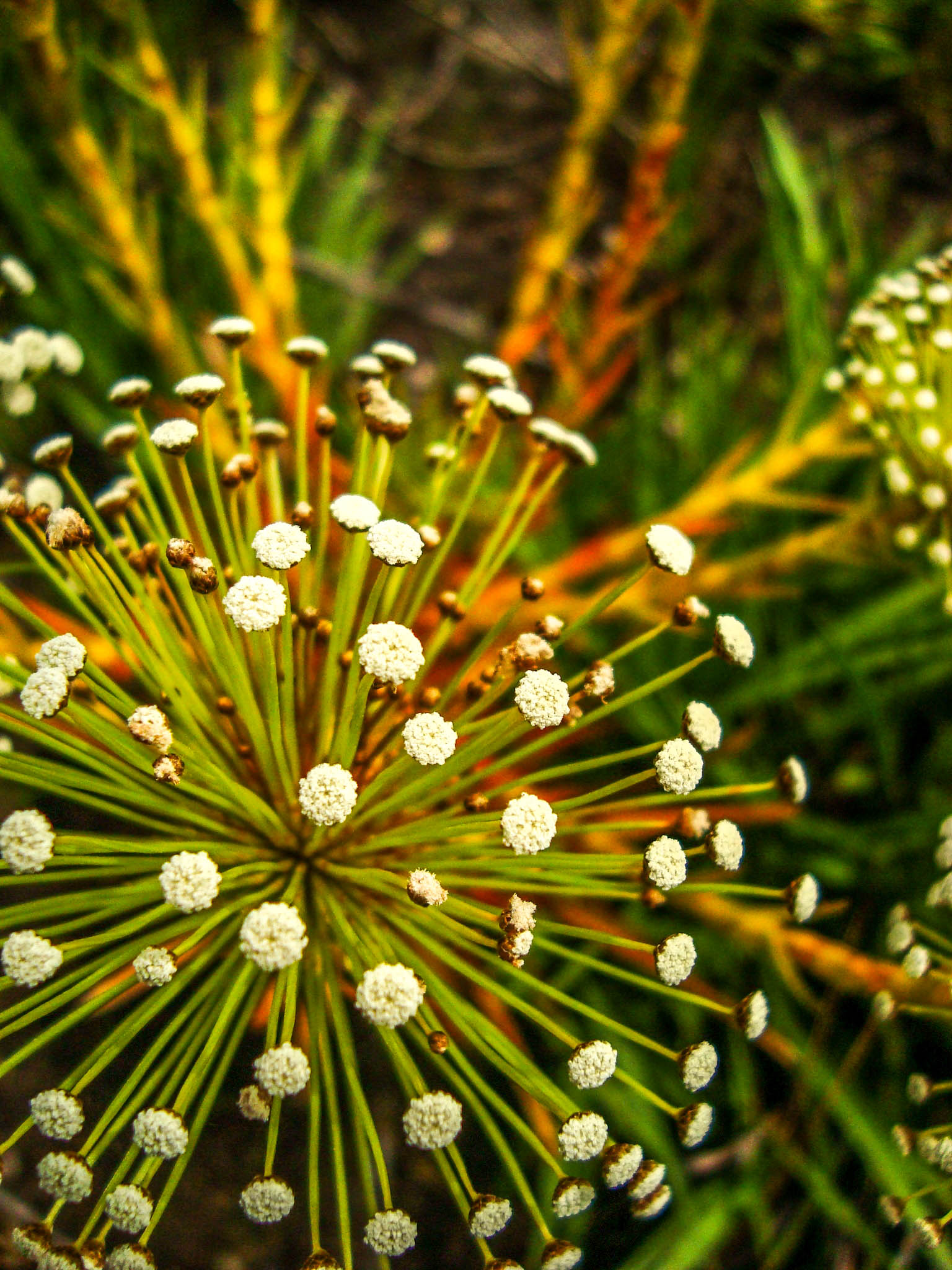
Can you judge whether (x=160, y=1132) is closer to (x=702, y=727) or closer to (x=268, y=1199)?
(x=268, y=1199)

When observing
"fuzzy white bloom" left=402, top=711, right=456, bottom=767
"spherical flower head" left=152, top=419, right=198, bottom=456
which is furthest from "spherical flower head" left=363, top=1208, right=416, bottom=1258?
"spherical flower head" left=152, top=419, right=198, bottom=456

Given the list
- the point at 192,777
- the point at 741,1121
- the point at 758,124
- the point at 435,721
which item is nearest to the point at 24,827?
the point at 192,777

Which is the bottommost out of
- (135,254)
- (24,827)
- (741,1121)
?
(741,1121)

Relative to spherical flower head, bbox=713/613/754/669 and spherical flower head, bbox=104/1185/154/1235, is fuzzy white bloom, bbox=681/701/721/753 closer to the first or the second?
spherical flower head, bbox=713/613/754/669

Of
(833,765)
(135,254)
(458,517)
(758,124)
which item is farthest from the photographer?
(758,124)

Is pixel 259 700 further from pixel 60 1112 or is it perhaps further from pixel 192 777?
pixel 60 1112

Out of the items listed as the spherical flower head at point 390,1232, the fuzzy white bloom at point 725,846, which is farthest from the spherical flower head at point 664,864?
the spherical flower head at point 390,1232

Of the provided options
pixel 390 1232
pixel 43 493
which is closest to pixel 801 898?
pixel 390 1232
